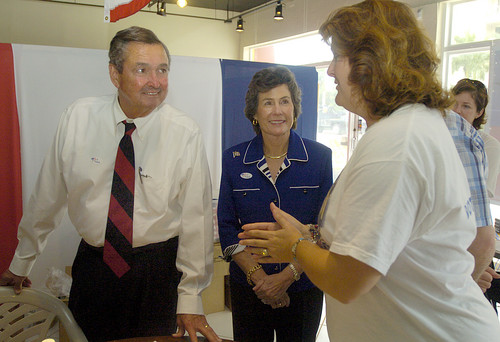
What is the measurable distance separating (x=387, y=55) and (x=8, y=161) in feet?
8.90

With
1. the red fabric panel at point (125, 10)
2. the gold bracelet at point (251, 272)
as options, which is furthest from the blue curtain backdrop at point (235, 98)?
the gold bracelet at point (251, 272)

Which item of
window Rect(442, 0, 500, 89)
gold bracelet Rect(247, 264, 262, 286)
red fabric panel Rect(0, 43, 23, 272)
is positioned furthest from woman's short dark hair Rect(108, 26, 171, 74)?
window Rect(442, 0, 500, 89)

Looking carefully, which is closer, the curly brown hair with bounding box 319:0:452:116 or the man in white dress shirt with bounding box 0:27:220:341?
the curly brown hair with bounding box 319:0:452:116

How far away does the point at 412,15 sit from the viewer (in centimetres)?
104

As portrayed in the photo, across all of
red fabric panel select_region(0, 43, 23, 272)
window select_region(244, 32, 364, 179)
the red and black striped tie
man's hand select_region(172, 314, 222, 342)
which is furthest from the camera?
window select_region(244, 32, 364, 179)

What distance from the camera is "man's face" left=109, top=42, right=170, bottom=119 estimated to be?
1.74 meters

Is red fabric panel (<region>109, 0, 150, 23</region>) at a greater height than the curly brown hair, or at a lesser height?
greater

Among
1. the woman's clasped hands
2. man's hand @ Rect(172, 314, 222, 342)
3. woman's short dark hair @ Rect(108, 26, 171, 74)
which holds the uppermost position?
woman's short dark hair @ Rect(108, 26, 171, 74)

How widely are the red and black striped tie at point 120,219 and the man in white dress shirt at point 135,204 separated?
0.07 feet

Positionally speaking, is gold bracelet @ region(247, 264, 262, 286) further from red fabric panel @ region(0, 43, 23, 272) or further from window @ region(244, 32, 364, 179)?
window @ region(244, 32, 364, 179)

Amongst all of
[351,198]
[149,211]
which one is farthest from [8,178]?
[351,198]

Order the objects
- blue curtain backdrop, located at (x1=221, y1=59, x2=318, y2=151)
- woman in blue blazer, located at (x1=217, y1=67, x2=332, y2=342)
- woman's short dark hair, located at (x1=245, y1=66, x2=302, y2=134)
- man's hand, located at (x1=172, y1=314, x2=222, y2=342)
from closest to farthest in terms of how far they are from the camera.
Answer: man's hand, located at (x1=172, y1=314, x2=222, y2=342) < woman in blue blazer, located at (x1=217, y1=67, x2=332, y2=342) < woman's short dark hair, located at (x1=245, y1=66, x2=302, y2=134) < blue curtain backdrop, located at (x1=221, y1=59, x2=318, y2=151)

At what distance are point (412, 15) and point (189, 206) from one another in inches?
43.0

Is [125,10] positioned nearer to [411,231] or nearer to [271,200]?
[271,200]
